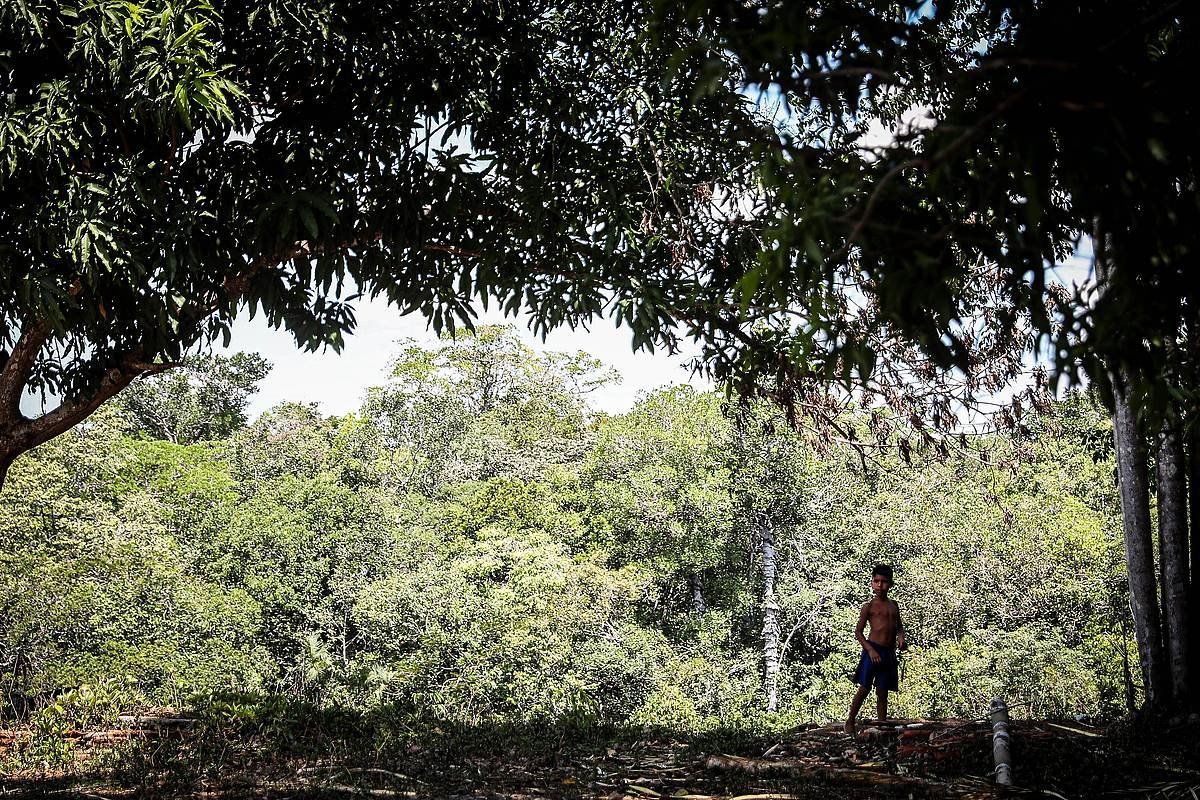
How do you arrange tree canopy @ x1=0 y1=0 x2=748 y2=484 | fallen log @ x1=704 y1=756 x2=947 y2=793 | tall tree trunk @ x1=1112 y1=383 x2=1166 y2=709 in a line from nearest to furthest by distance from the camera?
tree canopy @ x1=0 y1=0 x2=748 y2=484, fallen log @ x1=704 y1=756 x2=947 y2=793, tall tree trunk @ x1=1112 y1=383 x2=1166 y2=709

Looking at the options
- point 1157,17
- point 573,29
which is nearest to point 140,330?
point 573,29

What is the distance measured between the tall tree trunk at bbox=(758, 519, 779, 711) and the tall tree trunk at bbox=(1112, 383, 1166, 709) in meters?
14.3

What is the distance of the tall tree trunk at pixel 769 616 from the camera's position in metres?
20.3

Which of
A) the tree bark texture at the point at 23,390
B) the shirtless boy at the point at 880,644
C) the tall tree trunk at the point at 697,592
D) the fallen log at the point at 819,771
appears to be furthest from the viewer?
the tall tree trunk at the point at 697,592

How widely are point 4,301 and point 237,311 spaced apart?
4.43 feet

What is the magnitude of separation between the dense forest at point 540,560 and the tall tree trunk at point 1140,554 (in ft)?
7.23

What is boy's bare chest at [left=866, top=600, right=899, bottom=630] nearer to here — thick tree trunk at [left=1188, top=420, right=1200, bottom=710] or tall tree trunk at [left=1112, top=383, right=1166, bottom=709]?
tall tree trunk at [left=1112, top=383, right=1166, bottom=709]

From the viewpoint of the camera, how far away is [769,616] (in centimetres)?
2088

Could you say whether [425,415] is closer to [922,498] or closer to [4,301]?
[922,498]

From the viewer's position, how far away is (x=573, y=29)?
568 centimetres

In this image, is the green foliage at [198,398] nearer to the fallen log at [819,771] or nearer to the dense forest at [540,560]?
the dense forest at [540,560]

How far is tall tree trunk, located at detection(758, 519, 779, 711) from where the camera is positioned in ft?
66.5

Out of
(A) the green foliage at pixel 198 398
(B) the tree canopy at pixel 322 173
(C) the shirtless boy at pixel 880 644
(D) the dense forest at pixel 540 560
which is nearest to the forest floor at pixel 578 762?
(C) the shirtless boy at pixel 880 644

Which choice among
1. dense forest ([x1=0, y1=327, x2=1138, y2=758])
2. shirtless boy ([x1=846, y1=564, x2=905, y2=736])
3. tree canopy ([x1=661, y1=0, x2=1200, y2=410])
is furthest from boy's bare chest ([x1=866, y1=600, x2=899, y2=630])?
tree canopy ([x1=661, y1=0, x2=1200, y2=410])
